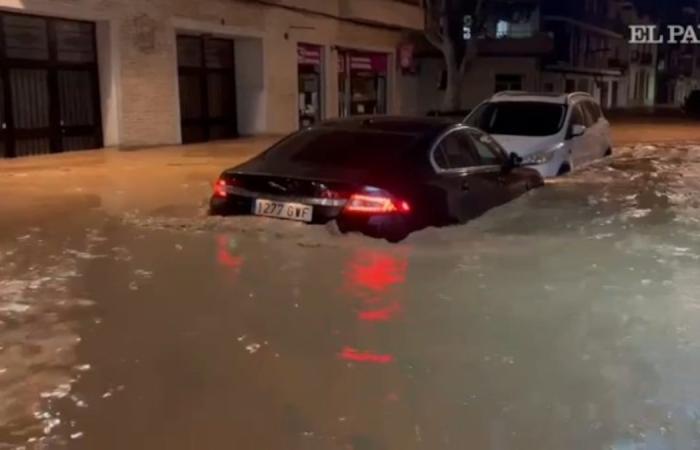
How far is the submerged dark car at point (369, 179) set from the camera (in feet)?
26.1

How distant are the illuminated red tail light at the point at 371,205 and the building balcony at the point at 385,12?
2292cm

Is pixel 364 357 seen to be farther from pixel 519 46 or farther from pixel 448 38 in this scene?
pixel 519 46

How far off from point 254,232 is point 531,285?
2.85m

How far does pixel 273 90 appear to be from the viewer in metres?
26.9

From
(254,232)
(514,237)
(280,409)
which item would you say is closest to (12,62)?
(254,232)

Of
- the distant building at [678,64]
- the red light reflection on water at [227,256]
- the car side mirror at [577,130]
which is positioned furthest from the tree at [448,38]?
the distant building at [678,64]

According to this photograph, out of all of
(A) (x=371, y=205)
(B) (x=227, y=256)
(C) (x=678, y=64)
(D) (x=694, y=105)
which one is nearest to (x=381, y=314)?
(A) (x=371, y=205)

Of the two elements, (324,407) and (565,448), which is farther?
(324,407)

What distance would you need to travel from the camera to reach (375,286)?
23.2 feet

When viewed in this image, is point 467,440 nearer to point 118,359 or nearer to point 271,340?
point 271,340

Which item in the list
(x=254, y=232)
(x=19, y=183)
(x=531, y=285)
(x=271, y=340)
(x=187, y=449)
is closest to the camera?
(x=187, y=449)

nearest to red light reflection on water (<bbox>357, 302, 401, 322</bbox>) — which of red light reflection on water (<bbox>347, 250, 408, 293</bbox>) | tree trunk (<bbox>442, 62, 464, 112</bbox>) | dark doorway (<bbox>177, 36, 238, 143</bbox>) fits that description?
red light reflection on water (<bbox>347, 250, 408, 293</bbox>)

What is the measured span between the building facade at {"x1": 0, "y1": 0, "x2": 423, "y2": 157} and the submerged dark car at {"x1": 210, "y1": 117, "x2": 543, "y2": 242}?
11.4 metres

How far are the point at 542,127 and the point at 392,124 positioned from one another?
5.95m
